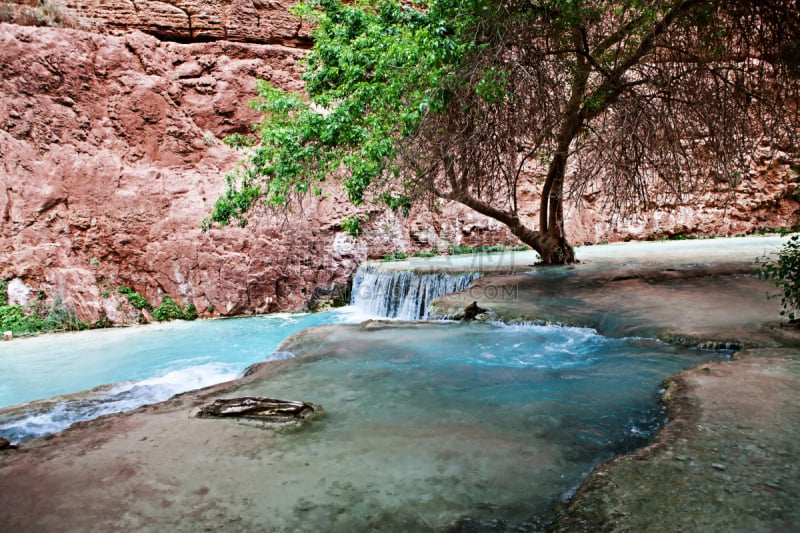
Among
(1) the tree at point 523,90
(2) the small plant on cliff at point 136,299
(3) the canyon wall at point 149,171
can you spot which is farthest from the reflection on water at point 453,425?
(2) the small plant on cliff at point 136,299

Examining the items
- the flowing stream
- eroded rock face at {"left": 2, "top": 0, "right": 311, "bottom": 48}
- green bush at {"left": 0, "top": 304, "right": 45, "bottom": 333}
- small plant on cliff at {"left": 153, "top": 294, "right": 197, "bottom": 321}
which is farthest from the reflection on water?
eroded rock face at {"left": 2, "top": 0, "right": 311, "bottom": 48}

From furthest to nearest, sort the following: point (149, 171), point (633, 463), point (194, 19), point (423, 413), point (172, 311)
A: point (194, 19) → point (149, 171) → point (172, 311) → point (423, 413) → point (633, 463)

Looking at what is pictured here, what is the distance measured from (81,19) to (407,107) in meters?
11.5

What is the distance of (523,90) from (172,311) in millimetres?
8891

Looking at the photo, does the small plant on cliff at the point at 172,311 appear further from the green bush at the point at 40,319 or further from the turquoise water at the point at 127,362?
the green bush at the point at 40,319

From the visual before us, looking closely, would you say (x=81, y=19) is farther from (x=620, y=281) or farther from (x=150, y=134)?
(x=620, y=281)

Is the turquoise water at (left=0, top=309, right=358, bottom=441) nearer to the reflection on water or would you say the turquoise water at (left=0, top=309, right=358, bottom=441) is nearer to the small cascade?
the small cascade

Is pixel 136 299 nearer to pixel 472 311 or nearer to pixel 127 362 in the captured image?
pixel 127 362

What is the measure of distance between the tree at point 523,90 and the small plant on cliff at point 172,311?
260 cm

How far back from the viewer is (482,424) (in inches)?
131

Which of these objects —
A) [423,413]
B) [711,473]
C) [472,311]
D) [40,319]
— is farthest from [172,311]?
[711,473]

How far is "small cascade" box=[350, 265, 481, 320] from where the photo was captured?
10031mm

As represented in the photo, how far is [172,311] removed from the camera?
1113cm

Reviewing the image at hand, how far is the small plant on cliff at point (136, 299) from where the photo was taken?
10930 millimetres
